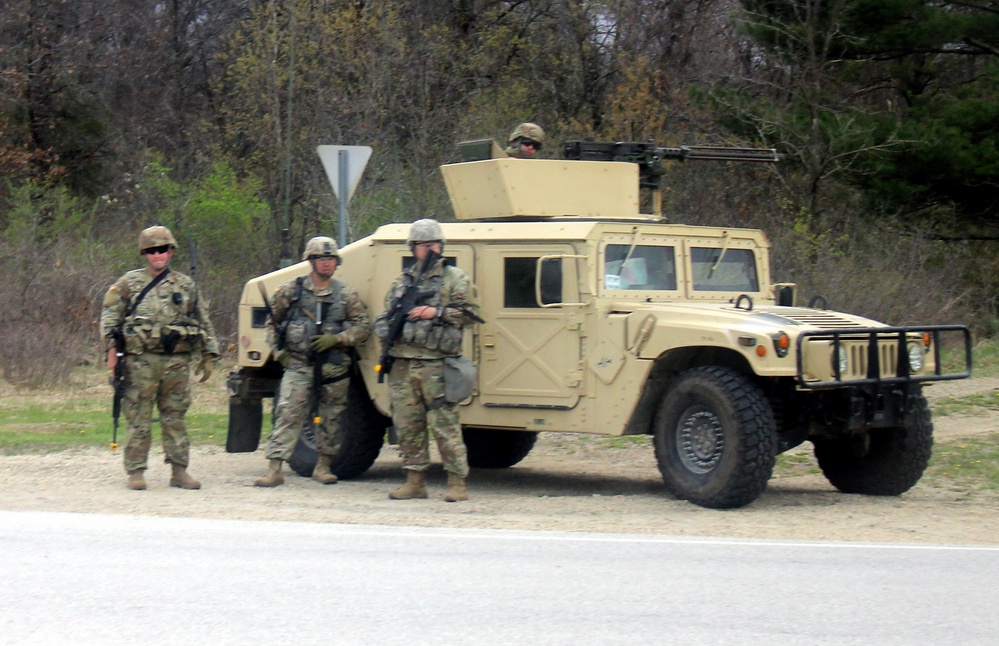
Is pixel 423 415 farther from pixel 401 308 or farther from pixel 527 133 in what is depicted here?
pixel 527 133

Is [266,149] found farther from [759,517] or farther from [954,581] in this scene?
[954,581]

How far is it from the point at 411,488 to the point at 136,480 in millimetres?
2044

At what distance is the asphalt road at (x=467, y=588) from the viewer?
545 cm

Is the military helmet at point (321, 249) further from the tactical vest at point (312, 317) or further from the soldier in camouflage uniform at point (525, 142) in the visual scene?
the soldier in camouflage uniform at point (525, 142)

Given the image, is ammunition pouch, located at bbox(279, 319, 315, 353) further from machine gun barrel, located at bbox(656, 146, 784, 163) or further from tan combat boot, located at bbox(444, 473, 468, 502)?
machine gun barrel, located at bbox(656, 146, 784, 163)

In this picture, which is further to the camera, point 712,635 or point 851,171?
point 851,171

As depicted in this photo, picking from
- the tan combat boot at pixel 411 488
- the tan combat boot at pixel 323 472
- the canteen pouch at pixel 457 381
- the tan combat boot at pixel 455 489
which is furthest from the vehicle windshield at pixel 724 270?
the tan combat boot at pixel 323 472

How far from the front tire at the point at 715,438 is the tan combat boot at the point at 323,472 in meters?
2.69

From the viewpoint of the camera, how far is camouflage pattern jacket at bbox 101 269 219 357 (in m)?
9.42

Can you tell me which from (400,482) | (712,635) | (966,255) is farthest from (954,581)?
(966,255)

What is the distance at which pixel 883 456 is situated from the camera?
9656 mm

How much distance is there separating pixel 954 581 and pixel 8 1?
26.5 meters

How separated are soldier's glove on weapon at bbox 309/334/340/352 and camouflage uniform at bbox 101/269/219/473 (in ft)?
2.35

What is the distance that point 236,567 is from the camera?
264 inches
